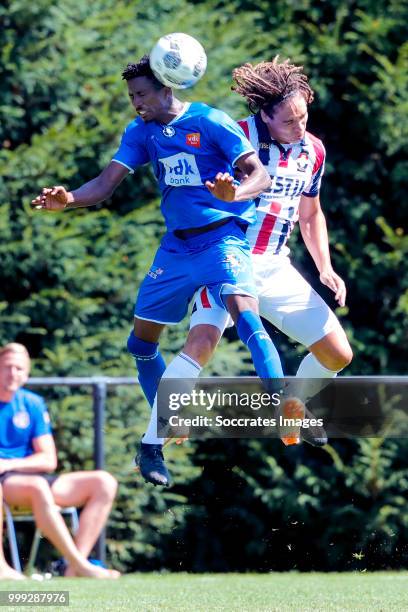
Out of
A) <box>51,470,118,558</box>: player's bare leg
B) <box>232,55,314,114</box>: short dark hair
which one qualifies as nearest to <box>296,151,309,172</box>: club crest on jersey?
<box>232,55,314,114</box>: short dark hair

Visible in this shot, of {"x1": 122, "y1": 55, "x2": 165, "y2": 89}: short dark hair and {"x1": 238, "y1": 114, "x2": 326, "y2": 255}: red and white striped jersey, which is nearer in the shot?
{"x1": 122, "y1": 55, "x2": 165, "y2": 89}: short dark hair

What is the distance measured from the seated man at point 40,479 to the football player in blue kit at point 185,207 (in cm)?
218

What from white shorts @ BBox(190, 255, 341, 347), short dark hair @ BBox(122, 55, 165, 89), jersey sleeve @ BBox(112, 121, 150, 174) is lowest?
Answer: white shorts @ BBox(190, 255, 341, 347)

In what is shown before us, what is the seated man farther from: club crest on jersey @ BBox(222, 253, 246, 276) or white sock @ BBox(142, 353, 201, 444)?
club crest on jersey @ BBox(222, 253, 246, 276)

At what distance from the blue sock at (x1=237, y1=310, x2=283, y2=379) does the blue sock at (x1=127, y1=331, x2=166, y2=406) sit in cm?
69

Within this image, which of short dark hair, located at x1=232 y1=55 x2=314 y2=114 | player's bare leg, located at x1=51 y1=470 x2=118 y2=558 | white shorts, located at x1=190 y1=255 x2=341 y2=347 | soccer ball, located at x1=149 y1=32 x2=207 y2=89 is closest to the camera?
soccer ball, located at x1=149 y1=32 x2=207 y2=89

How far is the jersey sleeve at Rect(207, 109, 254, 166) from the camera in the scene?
230 inches

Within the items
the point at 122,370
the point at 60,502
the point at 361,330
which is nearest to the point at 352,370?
the point at 361,330

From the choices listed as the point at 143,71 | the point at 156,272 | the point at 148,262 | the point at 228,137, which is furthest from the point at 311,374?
the point at 148,262

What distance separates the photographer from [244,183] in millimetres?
5684

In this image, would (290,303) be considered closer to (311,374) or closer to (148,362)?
(311,374)

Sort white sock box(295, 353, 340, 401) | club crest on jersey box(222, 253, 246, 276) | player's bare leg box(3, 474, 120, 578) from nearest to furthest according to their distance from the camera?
1. club crest on jersey box(222, 253, 246, 276)
2. white sock box(295, 353, 340, 401)
3. player's bare leg box(3, 474, 120, 578)

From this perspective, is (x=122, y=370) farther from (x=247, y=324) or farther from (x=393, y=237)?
(x=247, y=324)

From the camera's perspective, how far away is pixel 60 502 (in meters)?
8.57
